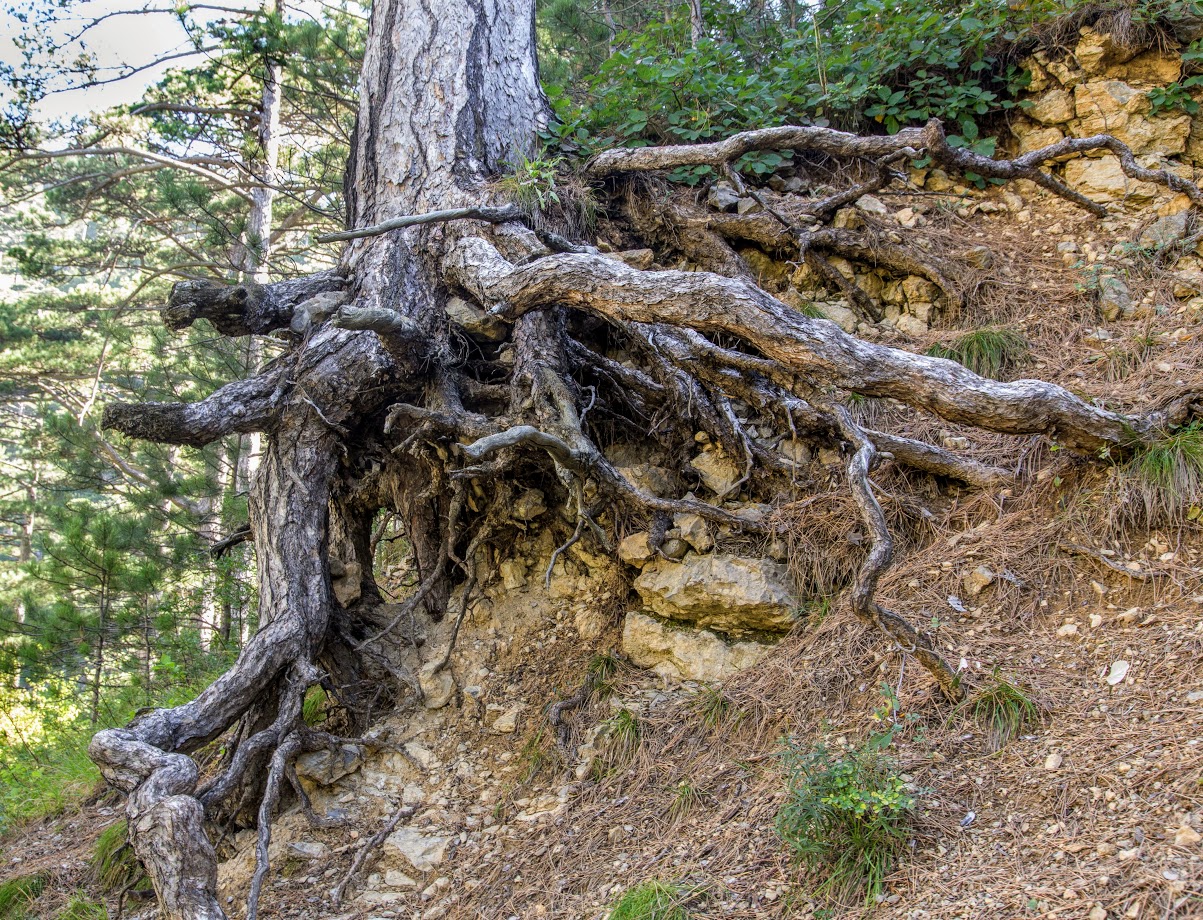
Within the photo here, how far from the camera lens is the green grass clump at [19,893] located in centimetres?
363

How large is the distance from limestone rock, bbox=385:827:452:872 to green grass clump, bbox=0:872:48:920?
188 centimetres

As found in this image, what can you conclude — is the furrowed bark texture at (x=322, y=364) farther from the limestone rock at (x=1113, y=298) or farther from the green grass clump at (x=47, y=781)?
the limestone rock at (x=1113, y=298)

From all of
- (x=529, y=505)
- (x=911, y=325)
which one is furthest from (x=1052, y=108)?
(x=529, y=505)

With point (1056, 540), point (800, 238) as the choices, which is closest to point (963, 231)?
point (800, 238)

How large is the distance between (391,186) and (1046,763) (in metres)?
4.49

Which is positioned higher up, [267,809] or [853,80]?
[853,80]

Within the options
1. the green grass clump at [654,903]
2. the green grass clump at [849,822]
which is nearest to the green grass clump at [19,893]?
the green grass clump at [654,903]

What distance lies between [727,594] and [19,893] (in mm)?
3696

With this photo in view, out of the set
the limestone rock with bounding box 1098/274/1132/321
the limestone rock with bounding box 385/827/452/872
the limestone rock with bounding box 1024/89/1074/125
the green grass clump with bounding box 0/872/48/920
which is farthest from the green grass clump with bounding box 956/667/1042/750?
the green grass clump with bounding box 0/872/48/920

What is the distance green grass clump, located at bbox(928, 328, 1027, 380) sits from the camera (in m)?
4.10

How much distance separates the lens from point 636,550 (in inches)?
154

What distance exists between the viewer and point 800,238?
15.5ft

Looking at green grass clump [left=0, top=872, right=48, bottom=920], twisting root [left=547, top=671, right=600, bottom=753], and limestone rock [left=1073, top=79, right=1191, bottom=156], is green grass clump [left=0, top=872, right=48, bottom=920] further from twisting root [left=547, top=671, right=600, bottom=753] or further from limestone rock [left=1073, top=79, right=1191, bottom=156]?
limestone rock [left=1073, top=79, right=1191, bottom=156]

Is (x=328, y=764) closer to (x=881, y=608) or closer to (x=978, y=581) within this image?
(x=881, y=608)
